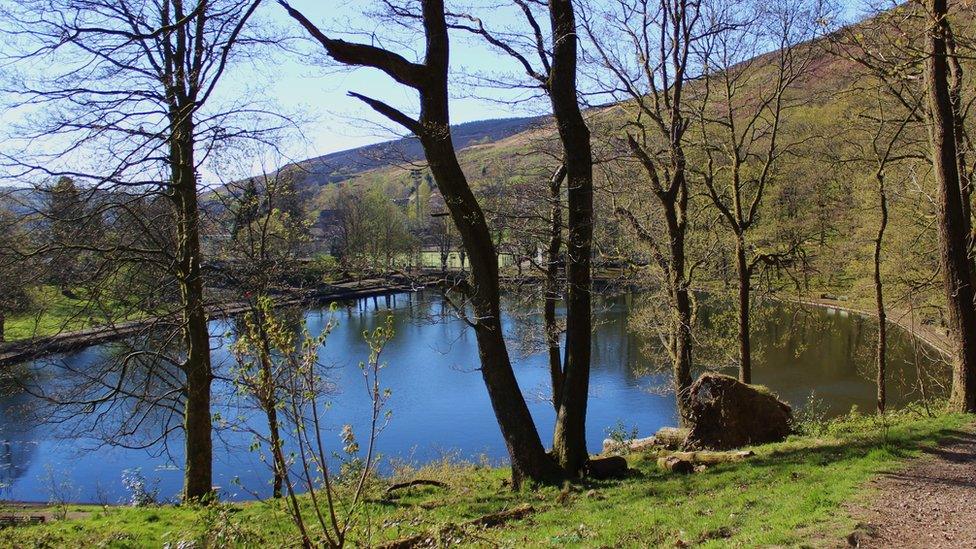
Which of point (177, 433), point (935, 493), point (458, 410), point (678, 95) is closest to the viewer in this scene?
point (935, 493)

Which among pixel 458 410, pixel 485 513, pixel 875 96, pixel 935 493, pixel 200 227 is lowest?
pixel 458 410

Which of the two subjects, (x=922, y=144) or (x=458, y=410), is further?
(x=458, y=410)

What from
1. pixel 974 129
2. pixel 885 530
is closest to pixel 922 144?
pixel 974 129

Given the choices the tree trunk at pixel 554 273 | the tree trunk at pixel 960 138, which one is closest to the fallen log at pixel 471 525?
the tree trunk at pixel 554 273

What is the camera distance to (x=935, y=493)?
5.45 m

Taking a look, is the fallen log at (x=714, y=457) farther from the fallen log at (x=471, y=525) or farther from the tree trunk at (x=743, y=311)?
the tree trunk at (x=743, y=311)

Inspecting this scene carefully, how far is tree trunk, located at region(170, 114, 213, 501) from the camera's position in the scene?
29.2 feet

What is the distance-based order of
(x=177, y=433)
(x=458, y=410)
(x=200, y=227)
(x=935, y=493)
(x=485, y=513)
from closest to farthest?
(x=935, y=493), (x=485, y=513), (x=200, y=227), (x=177, y=433), (x=458, y=410)

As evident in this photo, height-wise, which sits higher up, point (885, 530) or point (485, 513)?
point (885, 530)

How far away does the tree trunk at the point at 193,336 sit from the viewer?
29.2 ft

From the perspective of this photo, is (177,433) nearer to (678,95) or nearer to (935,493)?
(678,95)

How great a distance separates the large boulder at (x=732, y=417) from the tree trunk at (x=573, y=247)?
7.80 feet

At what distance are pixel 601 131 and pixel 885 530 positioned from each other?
803 cm

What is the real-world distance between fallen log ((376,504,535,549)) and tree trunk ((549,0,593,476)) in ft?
5.19
